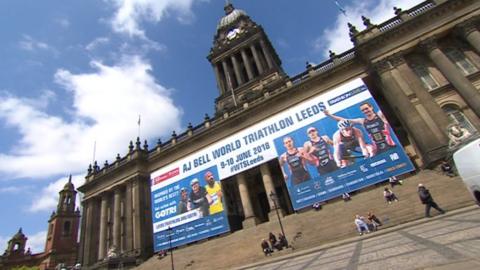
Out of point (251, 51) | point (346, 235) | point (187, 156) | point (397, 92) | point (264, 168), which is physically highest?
point (251, 51)

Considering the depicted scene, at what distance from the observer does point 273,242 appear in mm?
16016

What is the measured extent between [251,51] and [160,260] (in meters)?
33.8

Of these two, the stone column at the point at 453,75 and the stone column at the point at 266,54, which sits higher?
the stone column at the point at 266,54

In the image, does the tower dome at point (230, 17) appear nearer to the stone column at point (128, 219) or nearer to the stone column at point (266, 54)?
the stone column at point (266, 54)

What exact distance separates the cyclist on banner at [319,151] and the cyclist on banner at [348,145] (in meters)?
0.47

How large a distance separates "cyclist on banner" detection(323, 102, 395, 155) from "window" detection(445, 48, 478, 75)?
817cm

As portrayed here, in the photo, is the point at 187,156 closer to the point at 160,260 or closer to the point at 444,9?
the point at 160,260

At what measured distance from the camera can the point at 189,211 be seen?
981 inches

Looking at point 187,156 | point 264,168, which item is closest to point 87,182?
point 187,156

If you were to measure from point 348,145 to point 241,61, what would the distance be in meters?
29.7

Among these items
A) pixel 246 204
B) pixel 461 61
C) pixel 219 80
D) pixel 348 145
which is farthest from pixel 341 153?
pixel 219 80

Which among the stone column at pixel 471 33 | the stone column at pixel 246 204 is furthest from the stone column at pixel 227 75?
the stone column at pixel 471 33

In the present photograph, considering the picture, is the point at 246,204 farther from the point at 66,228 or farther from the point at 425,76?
the point at 66,228

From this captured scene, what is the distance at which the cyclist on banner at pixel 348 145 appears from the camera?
1976 centimetres
